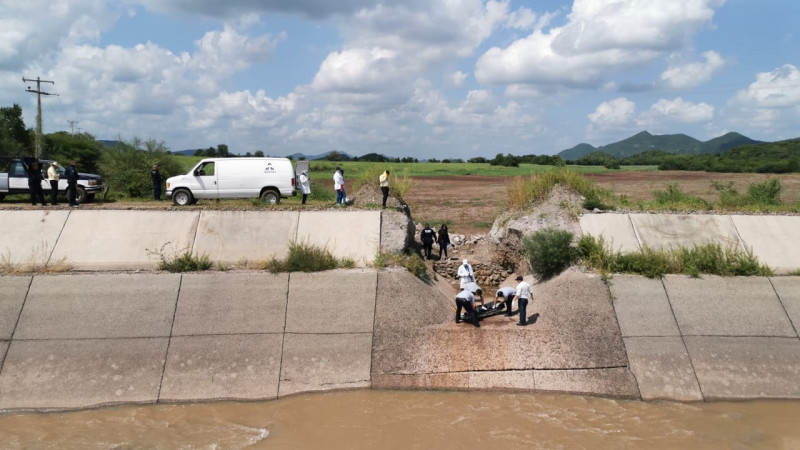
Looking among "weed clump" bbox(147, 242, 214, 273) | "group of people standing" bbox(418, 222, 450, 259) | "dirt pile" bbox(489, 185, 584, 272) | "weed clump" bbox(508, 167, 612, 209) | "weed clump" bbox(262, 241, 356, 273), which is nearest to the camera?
"weed clump" bbox(262, 241, 356, 273)

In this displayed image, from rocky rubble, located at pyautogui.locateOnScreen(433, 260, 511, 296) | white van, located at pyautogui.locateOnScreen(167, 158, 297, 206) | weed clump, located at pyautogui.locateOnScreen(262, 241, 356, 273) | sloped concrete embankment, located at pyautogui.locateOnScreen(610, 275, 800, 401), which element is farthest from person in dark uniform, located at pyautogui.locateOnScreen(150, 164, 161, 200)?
sloped concrete embankment, located at pyautogui.locateOnScreen(610, 275, 800, 401)

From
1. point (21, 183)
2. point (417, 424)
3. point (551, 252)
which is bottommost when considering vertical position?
point (417, 424)

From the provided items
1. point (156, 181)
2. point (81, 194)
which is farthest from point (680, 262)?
point (81, 194)

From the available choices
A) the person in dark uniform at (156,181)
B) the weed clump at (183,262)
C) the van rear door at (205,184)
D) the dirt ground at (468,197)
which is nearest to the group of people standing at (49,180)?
the dirt ground at (468,197)

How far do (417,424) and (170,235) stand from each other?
9.55 m

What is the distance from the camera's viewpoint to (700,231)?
1661 centimetres

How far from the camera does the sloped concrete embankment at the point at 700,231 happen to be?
16.0 metres

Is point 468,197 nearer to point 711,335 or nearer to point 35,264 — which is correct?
point 711,335

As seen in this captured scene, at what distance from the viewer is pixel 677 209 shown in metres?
18.2

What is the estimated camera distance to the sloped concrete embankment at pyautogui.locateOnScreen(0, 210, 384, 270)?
15.7m

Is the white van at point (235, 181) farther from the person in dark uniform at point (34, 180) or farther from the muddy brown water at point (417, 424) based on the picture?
the muddy brown water at point (417, 424)

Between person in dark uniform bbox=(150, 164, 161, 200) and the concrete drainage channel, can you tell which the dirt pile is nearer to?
the concrete drainage channel

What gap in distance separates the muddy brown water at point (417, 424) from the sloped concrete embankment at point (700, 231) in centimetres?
542

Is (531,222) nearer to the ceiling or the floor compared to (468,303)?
nearer to the ceiling
